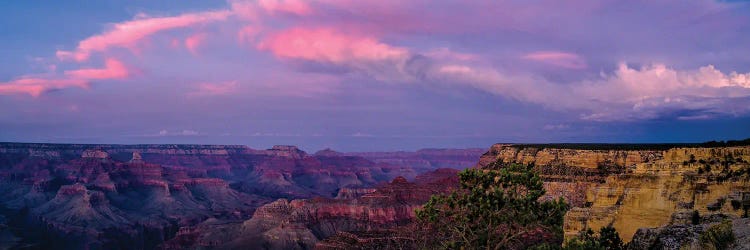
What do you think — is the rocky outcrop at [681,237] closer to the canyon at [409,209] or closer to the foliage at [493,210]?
the canyon at [409,209]

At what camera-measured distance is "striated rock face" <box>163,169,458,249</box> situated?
113688 millimetres

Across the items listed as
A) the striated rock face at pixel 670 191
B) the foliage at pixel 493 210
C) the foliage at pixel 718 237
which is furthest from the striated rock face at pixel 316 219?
the foliage at pixel 718 237

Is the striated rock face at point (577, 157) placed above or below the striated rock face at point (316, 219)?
above

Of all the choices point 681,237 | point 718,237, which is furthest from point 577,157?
point 718,237

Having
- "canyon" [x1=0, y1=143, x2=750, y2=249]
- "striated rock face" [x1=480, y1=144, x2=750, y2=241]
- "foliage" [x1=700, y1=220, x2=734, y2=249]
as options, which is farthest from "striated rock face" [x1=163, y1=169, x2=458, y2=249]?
"foliage" [x1=700, y1=220, x2=734, y2=249]

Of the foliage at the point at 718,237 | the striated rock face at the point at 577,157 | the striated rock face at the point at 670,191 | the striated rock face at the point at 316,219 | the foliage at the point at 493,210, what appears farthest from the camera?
the striated rock face at the point at 316,219

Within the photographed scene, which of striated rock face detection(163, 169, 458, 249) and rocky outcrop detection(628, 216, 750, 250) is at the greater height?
rocky outcrop detection(628, 216, 750, 250)

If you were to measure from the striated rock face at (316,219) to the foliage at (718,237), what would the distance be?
99120 millimetres

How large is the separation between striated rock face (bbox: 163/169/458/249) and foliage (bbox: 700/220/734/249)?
325 feet

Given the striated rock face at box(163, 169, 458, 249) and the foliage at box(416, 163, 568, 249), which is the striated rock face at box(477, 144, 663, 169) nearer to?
the striated rock face at box(163, 169, 458, 249)

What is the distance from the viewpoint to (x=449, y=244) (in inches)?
1227

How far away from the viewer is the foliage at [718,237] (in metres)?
14.2

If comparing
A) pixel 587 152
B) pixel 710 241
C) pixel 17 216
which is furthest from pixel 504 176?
pixel 17 216

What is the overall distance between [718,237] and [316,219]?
115 m
